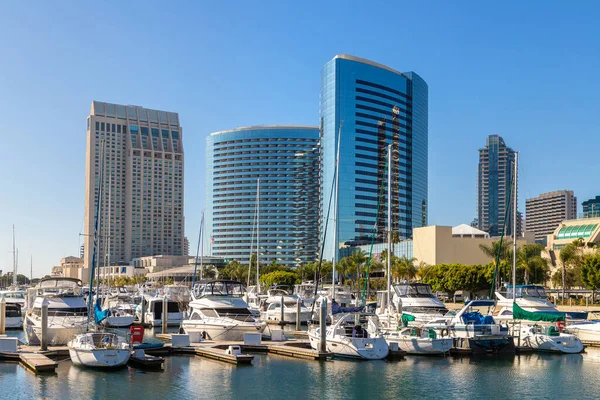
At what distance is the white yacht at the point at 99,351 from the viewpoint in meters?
40.9

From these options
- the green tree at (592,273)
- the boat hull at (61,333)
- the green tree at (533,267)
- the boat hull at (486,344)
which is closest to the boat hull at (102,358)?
the boat hull at (61,333)

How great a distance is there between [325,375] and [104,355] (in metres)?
12.8

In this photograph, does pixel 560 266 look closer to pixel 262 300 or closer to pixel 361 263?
pixel 361 263

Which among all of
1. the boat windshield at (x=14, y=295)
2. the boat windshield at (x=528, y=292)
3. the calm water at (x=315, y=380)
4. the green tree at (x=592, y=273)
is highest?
the green tree at (x=592, y=273)

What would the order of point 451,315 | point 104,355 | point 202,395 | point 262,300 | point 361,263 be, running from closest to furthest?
point 202,395, point 104,355, point 451,315, point 262,300, point 361,263

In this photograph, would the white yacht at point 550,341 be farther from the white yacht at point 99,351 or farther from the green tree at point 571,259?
the green tree at point 571,259

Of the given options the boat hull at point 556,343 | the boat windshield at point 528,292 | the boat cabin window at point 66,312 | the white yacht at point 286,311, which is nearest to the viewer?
the boat hull at point 556,343

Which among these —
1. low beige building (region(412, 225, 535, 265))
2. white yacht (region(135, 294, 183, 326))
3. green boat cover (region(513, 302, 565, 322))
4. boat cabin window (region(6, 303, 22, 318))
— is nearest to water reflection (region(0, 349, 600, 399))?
green boat cover (region(513, 302, 565, 322))

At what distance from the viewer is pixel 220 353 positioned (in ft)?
150

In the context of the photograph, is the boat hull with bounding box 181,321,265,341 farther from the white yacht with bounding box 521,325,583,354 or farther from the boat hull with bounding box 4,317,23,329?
the boat hull with bounding box 4,317,23,329

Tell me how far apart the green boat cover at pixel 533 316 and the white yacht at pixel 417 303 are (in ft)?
19.3

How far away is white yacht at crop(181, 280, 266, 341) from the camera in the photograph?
176 ft

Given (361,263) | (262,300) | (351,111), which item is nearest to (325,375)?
(262,300)

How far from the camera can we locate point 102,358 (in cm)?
4084
